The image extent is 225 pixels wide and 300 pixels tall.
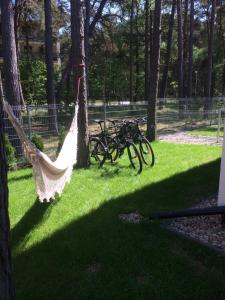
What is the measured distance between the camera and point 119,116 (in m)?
11.8

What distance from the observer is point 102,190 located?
5.72 meters

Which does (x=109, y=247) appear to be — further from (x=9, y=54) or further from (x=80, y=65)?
(x=9, y=54)

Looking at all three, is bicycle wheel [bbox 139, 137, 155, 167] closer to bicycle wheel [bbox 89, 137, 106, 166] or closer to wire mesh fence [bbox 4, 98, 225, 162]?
bicycle wheel [bbox 89, 137, 106, 166]

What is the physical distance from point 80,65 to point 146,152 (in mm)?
2072

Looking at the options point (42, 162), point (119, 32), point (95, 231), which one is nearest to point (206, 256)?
point (95, 231)

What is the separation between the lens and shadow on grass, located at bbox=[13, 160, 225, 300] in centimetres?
289

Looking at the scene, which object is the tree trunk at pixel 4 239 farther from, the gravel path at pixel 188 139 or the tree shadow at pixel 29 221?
the gravel path at pixel 188 139

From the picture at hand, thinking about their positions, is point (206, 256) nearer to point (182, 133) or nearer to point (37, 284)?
point (37, 284)

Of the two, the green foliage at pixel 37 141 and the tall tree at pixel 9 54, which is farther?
the tall tree at pixel 9 54

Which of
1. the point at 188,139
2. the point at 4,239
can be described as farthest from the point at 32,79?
the point at 4,239

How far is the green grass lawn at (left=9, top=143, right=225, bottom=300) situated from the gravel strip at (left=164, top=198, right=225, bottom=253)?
6.4 inches

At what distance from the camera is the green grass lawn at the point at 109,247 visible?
2.93 m

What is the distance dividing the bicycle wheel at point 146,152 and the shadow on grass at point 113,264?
8.45ft

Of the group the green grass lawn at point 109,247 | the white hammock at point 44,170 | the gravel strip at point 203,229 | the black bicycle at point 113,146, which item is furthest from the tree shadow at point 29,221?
the black bicycle at point 113,146
